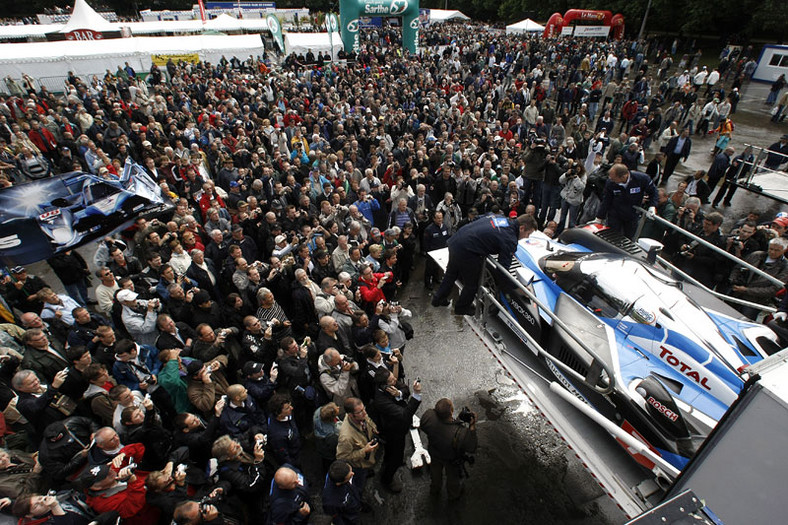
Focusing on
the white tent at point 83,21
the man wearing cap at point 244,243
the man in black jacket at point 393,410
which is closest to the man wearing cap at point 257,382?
the man in black jacket at point 393,410

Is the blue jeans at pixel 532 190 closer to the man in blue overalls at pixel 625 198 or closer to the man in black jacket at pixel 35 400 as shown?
the man in blue overalls at pixel 625 198

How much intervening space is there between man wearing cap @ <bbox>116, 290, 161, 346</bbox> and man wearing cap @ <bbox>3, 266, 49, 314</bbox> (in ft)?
5.75

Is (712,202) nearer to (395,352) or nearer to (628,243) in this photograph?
(628,243)

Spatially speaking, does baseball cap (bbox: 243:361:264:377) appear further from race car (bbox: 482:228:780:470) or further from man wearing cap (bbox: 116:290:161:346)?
race car (bbox: 482:228:780:470)

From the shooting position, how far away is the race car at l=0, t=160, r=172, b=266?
234 inches

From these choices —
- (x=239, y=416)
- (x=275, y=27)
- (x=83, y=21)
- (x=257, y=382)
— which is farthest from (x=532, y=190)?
(x=83, y=21)

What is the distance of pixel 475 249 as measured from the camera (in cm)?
489

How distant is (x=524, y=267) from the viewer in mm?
5340

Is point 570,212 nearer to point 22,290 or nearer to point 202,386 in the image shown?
point 202,386

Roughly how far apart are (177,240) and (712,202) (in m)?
14.3

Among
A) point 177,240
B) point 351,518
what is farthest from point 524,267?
point 177,240

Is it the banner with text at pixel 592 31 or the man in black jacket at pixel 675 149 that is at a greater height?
the banner with text at pixel 592 31

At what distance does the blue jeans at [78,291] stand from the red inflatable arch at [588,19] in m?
41.6

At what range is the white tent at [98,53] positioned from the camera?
69.7ft
